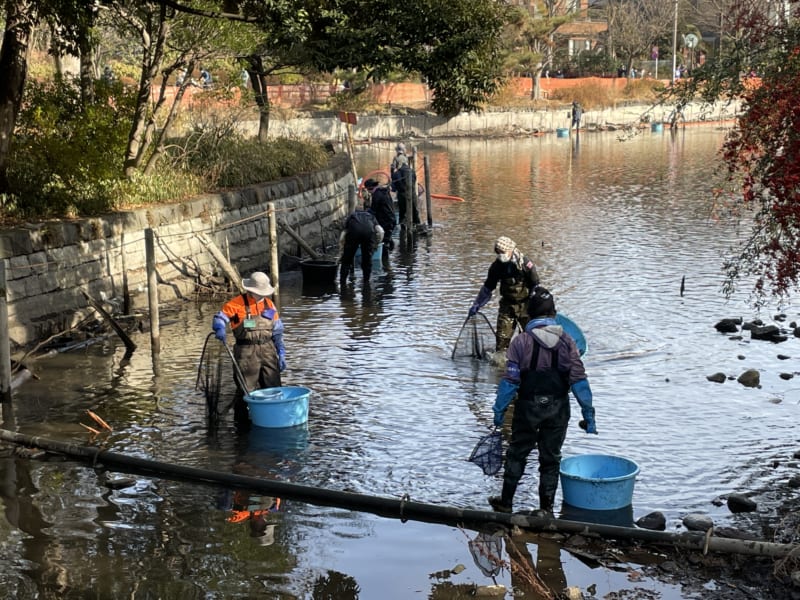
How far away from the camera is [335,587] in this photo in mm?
7504

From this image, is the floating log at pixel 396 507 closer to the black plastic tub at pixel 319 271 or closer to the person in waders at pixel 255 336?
the person in waders at pixel 255 336

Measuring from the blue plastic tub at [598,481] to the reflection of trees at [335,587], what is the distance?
2.14 m

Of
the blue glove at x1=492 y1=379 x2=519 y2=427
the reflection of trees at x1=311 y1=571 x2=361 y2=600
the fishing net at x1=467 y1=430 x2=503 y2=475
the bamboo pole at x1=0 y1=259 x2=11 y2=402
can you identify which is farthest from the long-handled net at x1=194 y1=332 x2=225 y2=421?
the reflection of trees at x1=311 y1=571 x2=361 y2=600

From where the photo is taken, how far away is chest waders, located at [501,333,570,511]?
27.6ft

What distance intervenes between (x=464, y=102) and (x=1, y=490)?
8463mm

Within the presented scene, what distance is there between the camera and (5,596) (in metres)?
7.15

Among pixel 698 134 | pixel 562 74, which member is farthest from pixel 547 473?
pixel 562 74

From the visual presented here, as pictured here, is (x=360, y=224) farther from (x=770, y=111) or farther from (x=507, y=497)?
(x=507, y=497)

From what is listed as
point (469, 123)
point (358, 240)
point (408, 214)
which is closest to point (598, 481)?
point (358, 240)

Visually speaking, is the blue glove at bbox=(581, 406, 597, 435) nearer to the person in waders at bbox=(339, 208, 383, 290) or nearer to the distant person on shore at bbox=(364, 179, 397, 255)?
the person in waders at bbox=(339, 208, 383, 290)

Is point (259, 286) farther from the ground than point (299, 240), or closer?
farther from the ground

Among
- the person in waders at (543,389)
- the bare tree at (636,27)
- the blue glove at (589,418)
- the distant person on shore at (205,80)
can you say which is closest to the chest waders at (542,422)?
the person in waders at (543,389)

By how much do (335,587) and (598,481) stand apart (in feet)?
7.90

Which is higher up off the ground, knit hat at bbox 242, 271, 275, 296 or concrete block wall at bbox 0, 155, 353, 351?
knit hat at bbox 242, 271, 275, 296
